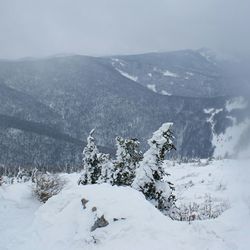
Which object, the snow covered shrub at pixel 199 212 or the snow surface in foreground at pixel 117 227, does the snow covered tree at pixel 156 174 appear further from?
the snow surface in foreground at pixel 117 227

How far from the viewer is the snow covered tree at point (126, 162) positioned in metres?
25.0

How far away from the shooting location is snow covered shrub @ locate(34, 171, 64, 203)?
21.3 m

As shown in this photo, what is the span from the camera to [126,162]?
25344 millimetres

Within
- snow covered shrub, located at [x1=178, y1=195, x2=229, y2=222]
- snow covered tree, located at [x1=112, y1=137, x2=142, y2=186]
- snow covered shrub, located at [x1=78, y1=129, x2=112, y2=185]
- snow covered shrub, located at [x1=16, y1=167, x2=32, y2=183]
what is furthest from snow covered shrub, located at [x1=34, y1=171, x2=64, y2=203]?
snow covered shrub, located at [x1=16, y1=167, x2=32, y2=183]

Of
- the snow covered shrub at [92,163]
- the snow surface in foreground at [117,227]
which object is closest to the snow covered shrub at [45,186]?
the snow surface in foreground at [117,227]

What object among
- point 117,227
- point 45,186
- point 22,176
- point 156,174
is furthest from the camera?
point 22,176

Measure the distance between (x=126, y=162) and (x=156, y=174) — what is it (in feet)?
18.8

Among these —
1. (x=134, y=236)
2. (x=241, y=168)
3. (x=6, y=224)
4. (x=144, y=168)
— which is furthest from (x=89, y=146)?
(x=241, y=168)

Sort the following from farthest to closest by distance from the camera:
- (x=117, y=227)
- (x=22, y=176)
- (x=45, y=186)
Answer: (x=22, y=176) < (x=45, y=186) < (x=117, y=227)

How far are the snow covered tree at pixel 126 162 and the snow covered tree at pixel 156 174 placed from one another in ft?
15.9

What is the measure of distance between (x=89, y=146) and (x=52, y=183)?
922cm

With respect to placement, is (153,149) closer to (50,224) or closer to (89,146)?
(50,224)

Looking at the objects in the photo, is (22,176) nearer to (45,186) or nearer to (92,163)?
(92,163)

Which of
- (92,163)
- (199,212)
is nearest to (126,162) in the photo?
(92,163)
